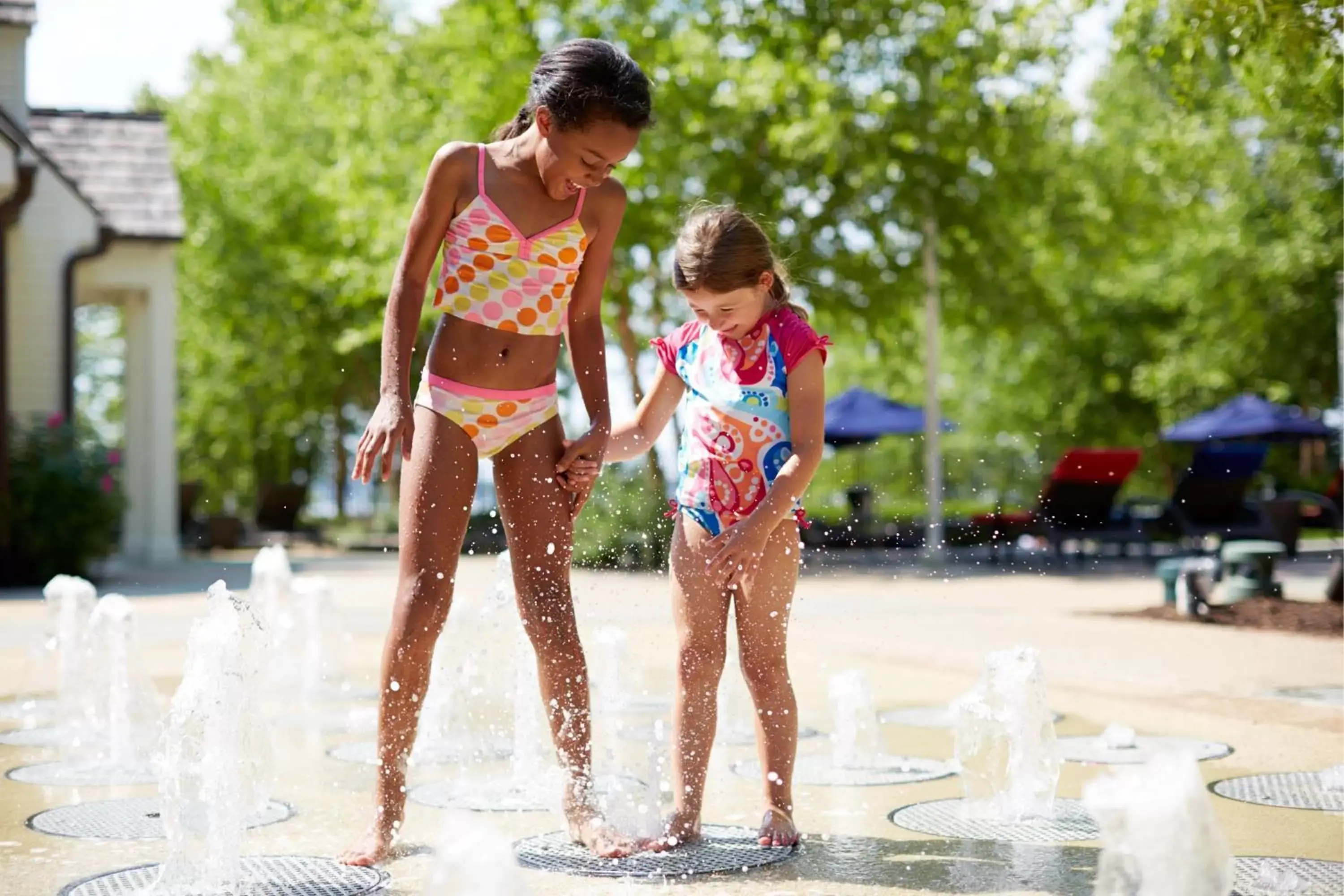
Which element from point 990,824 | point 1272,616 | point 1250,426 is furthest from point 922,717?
point 1250,426

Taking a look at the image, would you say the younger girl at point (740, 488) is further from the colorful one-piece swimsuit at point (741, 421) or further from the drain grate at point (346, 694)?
the drain grate at point (346, 694)

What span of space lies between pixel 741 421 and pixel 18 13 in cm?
1684

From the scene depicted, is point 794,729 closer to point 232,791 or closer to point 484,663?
point 232,791

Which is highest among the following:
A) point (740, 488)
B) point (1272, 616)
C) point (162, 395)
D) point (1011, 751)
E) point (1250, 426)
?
point (162, 395)

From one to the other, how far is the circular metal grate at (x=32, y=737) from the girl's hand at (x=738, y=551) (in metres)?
3.10

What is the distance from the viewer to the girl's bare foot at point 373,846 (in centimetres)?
357

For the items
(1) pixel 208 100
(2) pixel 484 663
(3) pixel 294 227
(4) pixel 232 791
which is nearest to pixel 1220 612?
(2) pixel 484 663

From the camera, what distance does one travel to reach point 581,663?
12.7ft

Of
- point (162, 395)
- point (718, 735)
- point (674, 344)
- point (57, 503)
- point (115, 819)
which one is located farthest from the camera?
point (162, 395)

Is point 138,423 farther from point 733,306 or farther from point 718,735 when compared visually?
point 733,306

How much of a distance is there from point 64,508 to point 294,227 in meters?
18.7

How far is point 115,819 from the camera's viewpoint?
4.25 m

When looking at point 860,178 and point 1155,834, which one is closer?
point 1155,834

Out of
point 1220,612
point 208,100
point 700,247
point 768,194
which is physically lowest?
point 1220,612
